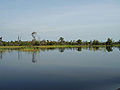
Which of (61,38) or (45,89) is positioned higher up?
(61,38)

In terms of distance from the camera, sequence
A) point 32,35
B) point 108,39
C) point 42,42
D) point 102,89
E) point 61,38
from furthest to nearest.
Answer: point 61,38, point 108,39, point 42,42, point 32,35, point 102,89

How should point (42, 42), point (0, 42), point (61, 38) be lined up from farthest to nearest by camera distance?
point (61, 38), point (42, 42), point (0, 42)

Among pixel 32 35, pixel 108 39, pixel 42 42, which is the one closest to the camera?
pixel 32 35

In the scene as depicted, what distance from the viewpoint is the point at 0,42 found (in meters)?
57.6

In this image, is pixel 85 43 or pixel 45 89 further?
pixel 85 43

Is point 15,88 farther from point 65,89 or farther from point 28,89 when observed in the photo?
point 65,89

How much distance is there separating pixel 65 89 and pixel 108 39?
77.1 m

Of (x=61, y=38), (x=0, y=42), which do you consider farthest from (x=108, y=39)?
(x=0, y=42)

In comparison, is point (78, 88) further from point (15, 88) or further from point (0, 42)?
point (0, 42)

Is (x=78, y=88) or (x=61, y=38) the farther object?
(x=61, y=38)

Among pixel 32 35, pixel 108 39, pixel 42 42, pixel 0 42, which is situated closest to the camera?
pixel 0 42

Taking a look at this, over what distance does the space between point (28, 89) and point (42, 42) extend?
63.6 meters

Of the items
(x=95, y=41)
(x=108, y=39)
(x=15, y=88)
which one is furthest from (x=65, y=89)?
(x=95, y=41)

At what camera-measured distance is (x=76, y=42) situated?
8662 cm
